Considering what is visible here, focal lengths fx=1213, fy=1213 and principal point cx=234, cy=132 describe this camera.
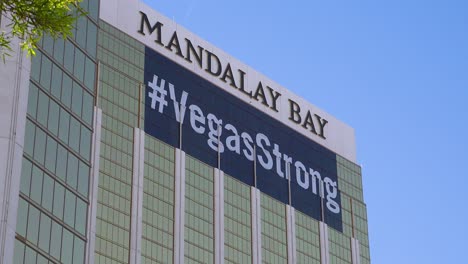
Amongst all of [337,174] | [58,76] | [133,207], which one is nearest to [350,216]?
[337,174]

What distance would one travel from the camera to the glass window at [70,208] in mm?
A: 80188

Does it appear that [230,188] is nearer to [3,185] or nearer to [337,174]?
[337,174]

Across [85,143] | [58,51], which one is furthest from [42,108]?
[58,51]

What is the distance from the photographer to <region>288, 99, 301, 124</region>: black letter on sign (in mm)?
138750

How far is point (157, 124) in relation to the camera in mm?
118688

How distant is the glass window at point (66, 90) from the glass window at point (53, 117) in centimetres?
106

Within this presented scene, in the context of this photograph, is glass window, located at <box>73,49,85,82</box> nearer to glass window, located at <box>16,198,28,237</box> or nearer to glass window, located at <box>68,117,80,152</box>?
glass window, located at <box>68,117,80,152</box>

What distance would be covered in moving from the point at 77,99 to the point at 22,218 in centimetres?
1355

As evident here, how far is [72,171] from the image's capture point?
82.9 metres

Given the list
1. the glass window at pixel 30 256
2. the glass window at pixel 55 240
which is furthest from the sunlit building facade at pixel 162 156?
the glass window at pixel 30 256

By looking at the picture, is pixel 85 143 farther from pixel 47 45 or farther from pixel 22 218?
pixel 22 218

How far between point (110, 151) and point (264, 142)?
26.5 m

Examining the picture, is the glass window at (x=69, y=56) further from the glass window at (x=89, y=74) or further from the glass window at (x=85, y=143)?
the glass window at (x=85, y=143)

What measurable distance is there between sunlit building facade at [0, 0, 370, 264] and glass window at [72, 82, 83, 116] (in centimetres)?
17
